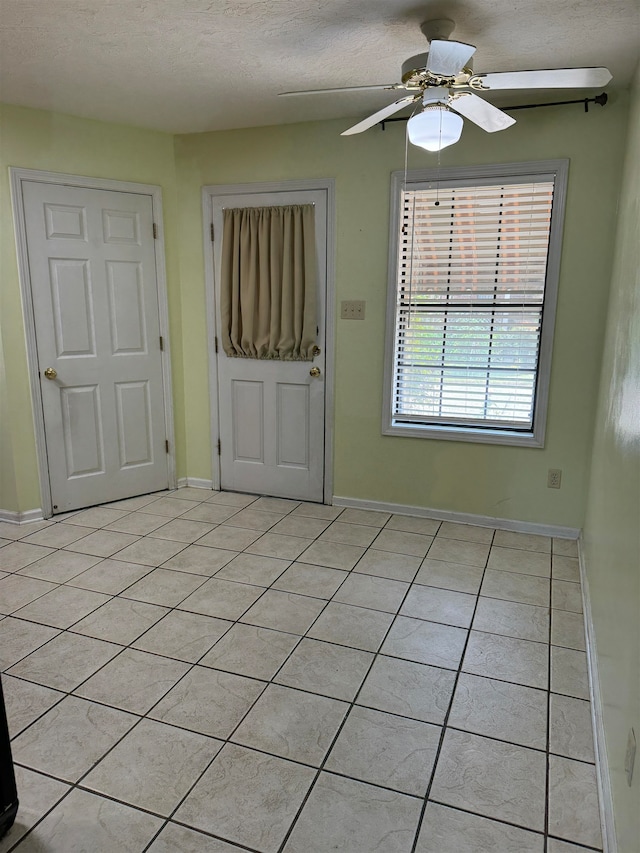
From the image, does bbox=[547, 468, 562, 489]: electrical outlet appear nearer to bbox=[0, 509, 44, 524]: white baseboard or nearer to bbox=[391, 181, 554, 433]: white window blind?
bbox=[391, 181, 554, 433]: white window blind

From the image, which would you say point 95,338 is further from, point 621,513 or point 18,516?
point 621,513

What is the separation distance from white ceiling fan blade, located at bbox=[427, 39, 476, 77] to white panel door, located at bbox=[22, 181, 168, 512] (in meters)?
2.40

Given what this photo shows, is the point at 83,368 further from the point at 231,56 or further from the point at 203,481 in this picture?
the point at 231,56

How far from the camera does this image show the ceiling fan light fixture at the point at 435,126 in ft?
7.02

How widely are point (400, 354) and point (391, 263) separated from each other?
0.56 metres

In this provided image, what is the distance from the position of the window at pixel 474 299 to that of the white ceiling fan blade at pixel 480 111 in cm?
82

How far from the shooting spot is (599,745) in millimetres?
1808

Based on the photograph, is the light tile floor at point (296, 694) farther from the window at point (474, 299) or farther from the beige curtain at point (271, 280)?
the beige curtain at point (271, 280)

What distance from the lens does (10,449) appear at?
3539 millimetres

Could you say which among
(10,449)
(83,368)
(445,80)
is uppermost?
(445,80)

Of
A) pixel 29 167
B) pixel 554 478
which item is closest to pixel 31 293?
pixel 29 167

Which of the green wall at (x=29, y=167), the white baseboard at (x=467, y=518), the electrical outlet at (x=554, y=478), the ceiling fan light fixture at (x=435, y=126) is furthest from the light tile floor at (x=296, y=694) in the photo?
the ceiling fan light fixture at (x=435, y=126)

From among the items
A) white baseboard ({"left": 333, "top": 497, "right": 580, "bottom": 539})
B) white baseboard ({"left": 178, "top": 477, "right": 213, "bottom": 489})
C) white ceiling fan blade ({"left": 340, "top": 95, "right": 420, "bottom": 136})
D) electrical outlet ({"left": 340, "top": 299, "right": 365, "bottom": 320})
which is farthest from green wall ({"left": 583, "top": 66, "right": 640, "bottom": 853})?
white baseboard ({"left": 178, "top": 477, "right": 213, "bottom": 489})

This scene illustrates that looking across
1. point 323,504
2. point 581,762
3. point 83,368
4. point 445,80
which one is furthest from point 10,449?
point 581,762
